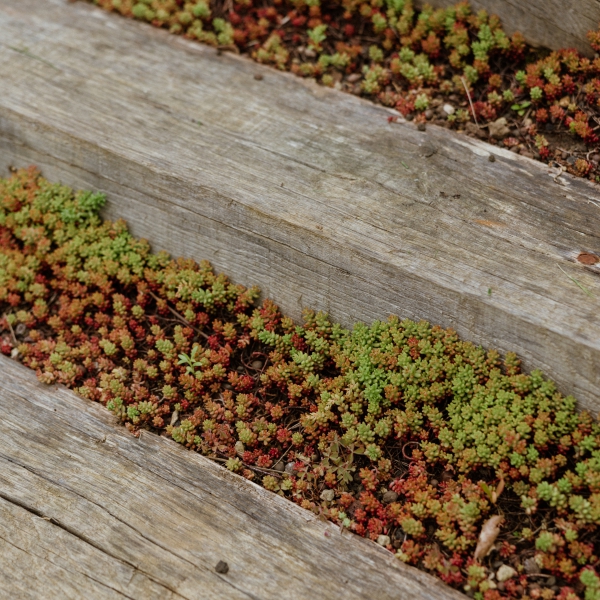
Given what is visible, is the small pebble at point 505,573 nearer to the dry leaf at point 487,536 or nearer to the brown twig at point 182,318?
the dry leaf at point 487,536

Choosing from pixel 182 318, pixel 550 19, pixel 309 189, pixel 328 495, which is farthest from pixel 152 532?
pixel 550 19

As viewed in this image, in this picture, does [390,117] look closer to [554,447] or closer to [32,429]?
[554,447]

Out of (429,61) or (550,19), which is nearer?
(550,19)

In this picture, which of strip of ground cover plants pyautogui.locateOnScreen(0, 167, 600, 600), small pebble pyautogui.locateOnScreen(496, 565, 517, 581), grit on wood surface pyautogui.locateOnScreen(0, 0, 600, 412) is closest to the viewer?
small pebble pyautogui.locateOnScreen(496, 565, 517, 581)

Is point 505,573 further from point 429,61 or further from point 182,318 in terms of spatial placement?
point 429,61

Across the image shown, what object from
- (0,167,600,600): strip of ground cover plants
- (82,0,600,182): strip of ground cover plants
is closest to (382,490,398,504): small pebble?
(0,167,600,600): strip of ground cover plants

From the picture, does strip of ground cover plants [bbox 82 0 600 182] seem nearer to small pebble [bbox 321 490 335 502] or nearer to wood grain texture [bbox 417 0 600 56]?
wood grain texture [bbox 417 0 600 56]
